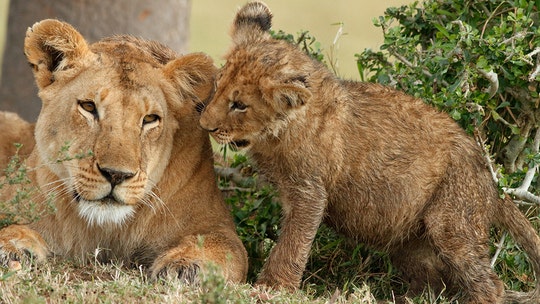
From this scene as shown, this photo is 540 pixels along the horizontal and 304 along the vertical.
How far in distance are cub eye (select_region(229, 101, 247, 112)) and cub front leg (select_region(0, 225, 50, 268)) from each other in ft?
4.45

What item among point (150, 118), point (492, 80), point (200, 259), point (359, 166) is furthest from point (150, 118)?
point (492, 80)

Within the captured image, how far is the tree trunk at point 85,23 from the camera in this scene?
1095cm

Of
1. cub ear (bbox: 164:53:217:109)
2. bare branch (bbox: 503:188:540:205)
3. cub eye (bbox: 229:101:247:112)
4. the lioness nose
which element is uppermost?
cub ear (bbox: 164:53:217:109)

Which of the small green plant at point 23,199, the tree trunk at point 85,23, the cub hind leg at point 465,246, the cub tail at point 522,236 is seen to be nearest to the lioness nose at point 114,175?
the small green plant at point 23,199

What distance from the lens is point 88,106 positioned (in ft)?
Result: 18.9

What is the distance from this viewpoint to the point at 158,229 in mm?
6102

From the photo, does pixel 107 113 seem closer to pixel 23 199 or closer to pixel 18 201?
pixel 18 201

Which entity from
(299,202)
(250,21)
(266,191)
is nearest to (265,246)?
(266,191)

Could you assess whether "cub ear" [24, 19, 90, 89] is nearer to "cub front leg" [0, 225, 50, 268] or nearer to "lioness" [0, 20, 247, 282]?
"lioness" [0, 20, 247, 282]

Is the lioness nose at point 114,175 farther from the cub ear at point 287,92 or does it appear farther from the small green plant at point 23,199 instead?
the cub ear at point 287,92

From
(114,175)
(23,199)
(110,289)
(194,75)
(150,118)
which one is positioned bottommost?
(110,289)

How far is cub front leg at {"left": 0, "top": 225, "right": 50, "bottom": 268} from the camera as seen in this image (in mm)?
5691

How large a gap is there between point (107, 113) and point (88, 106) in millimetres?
156

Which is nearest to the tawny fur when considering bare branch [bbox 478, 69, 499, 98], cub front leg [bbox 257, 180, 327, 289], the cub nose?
the cub nose
